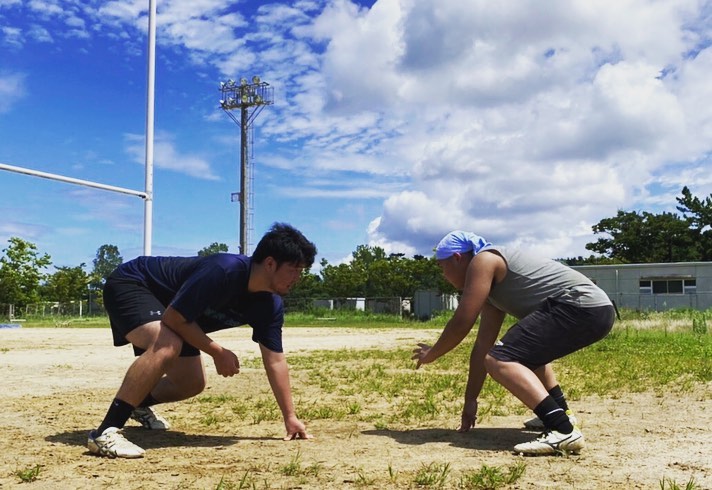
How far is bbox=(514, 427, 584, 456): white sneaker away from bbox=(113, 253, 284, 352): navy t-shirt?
178 cm

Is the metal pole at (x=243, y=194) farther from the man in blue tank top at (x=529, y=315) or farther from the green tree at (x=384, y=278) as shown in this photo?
the man in blue tank top at (x=529, y=315)

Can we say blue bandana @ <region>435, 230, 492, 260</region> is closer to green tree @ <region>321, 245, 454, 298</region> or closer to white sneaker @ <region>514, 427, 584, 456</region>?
white sneaker @ <region>514, 427, 584, 456</region>

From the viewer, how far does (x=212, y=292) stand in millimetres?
4258

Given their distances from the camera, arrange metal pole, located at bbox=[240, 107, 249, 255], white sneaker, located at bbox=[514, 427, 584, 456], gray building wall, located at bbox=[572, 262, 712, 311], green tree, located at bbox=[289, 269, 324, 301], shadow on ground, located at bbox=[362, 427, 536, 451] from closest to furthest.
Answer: white sneaker, located at bbox=[514, 427, 584, 456], shadow on ground, located at bbox=[362, 427, 536, 451], gray building wall, located at bbox=[572, 262, 712, 311], metal pole, located at bbox=[240, 107, 249, 255], green tree, located at bbox=[289, 269, 324, 301]

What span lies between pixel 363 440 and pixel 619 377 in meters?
4.84

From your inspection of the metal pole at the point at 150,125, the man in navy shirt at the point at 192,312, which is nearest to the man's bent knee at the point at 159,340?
the man in navy shirt at the point at 192,312

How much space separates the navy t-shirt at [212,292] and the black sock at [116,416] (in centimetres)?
69

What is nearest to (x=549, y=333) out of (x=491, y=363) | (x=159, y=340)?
(x=491, y=363)

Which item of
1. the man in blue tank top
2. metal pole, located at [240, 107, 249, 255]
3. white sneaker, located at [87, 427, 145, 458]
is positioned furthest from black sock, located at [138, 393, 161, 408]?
metal pole, located at [240, 107, 249, 255]

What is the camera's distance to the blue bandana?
462 cm

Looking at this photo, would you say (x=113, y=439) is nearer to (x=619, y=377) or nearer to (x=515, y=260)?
(x=515, y=260)

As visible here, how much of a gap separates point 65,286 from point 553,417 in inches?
2454

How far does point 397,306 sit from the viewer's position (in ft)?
164

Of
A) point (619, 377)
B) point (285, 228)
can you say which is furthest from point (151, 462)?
point (619, 377)
